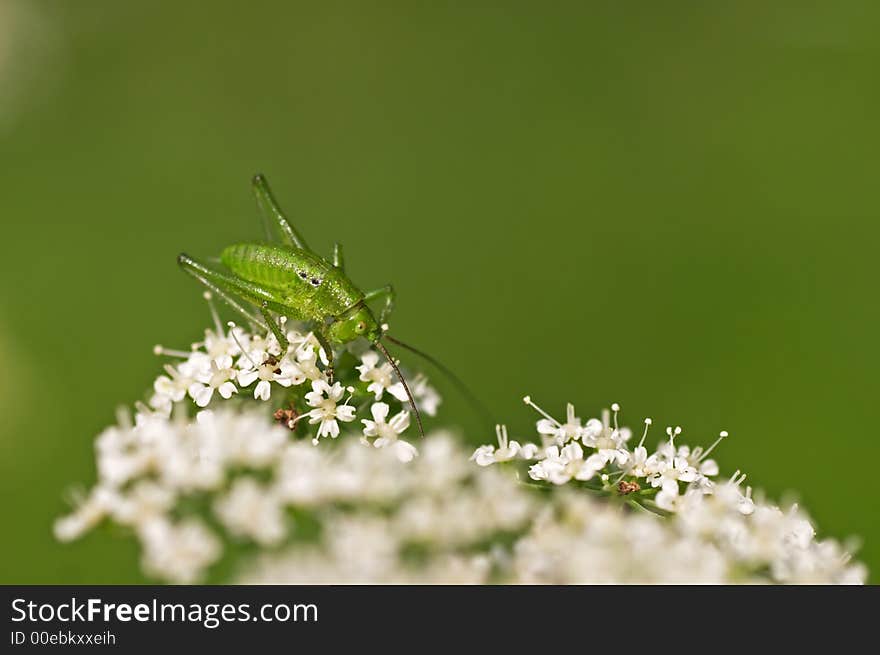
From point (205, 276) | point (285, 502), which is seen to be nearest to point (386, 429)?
point (285, 502)

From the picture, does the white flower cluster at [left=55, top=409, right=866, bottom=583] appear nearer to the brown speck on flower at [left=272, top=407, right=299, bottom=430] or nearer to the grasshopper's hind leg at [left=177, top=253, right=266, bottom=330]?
the brown speck on flower at [left=272, top=407, right=299, bottom=430]

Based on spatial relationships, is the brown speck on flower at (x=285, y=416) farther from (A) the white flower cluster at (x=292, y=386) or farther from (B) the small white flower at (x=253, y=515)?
(B) the small white flower at (x=253, y=515)

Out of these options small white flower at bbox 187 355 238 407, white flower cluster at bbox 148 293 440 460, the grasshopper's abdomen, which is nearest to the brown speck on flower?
white flower cluster at bbox 148 293 440 460

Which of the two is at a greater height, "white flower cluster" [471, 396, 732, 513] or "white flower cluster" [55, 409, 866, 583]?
"white flower cluster" [471, 396, 732, 513]

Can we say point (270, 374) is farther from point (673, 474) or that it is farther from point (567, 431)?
point (673, 474)

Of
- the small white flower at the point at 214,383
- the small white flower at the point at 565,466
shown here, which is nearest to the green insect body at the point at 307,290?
the small white flower at the point at 214,383

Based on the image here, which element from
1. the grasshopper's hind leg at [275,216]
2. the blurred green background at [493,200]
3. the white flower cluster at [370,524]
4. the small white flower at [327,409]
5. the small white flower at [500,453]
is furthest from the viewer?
the blurred green background at [493,200]
